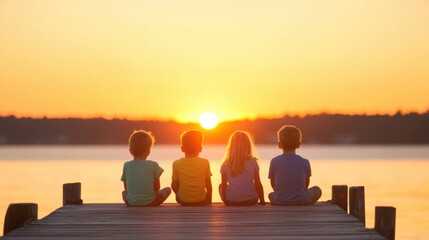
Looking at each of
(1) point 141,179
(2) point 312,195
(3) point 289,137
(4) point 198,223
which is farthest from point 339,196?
(4) point 198,223

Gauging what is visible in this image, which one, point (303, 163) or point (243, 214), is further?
point (303, 163)

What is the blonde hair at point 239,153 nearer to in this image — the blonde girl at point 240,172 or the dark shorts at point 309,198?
the blonde girl at point 240,172

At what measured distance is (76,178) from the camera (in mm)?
54219

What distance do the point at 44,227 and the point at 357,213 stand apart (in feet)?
16.1

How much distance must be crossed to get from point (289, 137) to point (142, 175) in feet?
7.11

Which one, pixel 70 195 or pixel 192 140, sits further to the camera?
pixel 70 195

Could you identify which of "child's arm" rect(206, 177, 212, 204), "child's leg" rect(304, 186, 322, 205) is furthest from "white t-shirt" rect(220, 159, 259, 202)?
"child's leg" rect(304, 186, 322, 205)

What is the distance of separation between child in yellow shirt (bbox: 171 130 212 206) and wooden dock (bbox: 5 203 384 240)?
27 centimetres

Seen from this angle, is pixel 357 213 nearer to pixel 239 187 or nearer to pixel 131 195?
pixel 239 187

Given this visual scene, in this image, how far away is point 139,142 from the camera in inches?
506

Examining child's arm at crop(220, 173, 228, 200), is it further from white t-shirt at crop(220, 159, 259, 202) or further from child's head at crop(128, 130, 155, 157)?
child's head at crop(128, 130, 155, 157)

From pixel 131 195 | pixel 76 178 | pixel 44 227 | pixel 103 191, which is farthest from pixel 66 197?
pixel 76 178

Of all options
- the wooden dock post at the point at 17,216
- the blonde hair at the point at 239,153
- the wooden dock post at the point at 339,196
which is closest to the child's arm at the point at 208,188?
the blonde hair at the point at 239,153

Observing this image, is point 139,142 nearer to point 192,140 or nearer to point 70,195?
point 192,140
